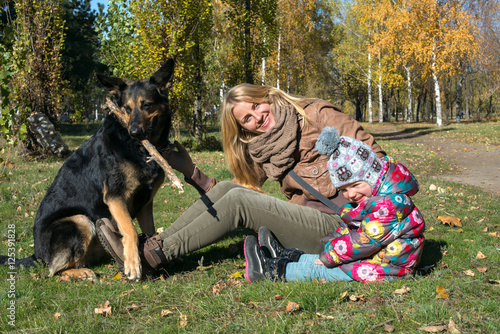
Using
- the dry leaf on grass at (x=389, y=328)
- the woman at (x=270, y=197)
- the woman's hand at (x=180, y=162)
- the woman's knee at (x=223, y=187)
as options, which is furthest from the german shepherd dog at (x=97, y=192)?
the dry leaf on grass at (x=389, y=328)

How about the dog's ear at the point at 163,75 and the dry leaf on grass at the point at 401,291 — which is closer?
the dry leaf on grass at the point at 401,291

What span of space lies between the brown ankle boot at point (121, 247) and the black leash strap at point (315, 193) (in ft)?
4.52

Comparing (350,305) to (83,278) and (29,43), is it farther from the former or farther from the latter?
(29,43)

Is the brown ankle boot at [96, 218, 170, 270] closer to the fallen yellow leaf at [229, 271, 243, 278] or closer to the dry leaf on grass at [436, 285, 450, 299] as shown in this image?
the fallen yellow leaf at [229, 271, 243, 278]

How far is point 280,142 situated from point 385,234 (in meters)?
1.27

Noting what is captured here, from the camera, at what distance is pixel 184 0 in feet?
44.3

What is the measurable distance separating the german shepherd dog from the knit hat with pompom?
5.64 ft

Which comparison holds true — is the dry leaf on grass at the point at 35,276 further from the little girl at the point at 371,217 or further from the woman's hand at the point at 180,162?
the little girl at the point at 371,217

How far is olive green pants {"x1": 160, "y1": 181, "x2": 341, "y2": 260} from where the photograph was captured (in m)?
3.33

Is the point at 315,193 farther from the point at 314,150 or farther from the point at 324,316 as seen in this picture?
the point at 324,316

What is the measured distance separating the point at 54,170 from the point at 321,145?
8.32 m

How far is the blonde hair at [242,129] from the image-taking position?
367 cm

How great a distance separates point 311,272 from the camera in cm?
312

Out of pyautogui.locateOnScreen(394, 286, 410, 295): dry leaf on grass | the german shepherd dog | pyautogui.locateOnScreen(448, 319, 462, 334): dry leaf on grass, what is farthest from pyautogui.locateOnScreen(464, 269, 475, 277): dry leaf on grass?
the german shepherd dog
